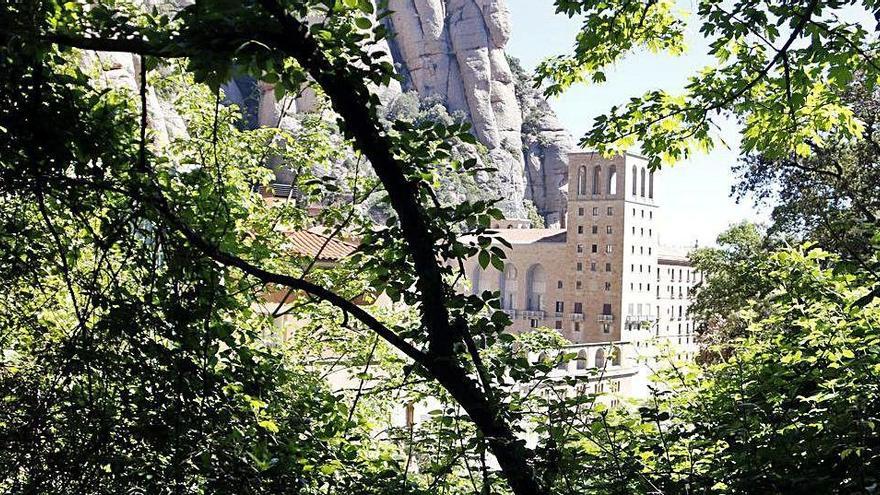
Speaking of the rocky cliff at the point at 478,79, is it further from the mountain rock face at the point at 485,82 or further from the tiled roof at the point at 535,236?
the tiled roof at the point at 535,236

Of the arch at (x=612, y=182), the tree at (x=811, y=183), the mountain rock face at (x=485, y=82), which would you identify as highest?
the mountain rock face at (x=485, y=82)

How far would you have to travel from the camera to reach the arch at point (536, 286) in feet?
257

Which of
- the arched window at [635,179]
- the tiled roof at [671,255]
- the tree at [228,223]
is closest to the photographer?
the tree at [228,223]

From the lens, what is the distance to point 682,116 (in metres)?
4.87

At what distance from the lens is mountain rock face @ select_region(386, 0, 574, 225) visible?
85.8 metres

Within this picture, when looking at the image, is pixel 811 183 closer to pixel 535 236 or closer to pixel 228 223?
pixel 228 223

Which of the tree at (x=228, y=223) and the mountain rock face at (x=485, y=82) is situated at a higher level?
the mountain rock face at (x=485, y=82)

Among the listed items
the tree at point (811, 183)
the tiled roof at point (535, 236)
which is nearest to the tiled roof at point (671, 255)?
the tiled roof at point (535, 236)

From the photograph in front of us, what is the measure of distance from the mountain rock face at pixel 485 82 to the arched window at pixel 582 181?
7.75 meters

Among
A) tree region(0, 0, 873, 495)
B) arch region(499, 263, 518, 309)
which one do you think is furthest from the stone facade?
tree region(0, 0, 873, 495)

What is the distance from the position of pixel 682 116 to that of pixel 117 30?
3377mm

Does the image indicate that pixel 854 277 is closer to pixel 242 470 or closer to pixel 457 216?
pixel 457 216

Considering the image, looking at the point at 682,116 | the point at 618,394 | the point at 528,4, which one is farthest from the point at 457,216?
the point at 528,4

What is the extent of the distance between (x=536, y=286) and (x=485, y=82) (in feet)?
71.7
